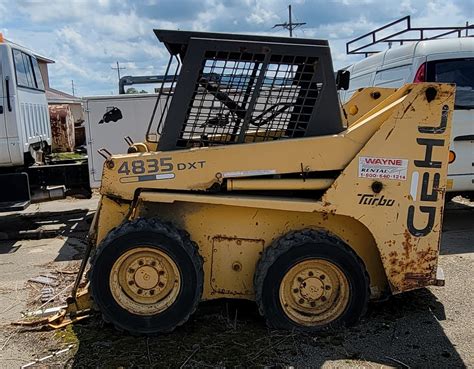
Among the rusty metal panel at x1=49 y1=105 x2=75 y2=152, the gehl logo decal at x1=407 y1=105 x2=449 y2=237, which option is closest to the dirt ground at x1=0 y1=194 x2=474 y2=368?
the gehl logo decal at x1=407 y1=105 x2=449 y2=237

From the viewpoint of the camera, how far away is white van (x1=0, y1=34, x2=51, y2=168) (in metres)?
7.35

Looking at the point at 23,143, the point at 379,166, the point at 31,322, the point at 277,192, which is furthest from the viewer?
the point at 23,143

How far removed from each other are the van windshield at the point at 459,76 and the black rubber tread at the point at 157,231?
470 cm

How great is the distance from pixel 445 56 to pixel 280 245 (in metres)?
4.49

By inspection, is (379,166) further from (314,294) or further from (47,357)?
(47,357)

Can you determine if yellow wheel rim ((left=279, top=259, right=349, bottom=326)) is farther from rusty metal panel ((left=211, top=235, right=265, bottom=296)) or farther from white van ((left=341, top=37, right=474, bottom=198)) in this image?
white van ((left=341, top=37, right=474, bottom=198))

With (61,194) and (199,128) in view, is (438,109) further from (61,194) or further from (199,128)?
(61,194)

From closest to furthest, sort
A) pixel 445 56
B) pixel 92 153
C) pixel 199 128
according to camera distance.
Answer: pixel 199 128 → pixel 445 56 → pixel 92 153

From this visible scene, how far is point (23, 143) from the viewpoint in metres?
7.60

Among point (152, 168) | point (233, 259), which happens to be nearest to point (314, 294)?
point (233, 259)

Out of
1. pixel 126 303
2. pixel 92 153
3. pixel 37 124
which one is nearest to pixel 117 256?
pixel 126 303

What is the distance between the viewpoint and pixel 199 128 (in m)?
4.25

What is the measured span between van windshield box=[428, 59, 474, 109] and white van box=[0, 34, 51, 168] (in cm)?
587

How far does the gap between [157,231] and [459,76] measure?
5165mm
